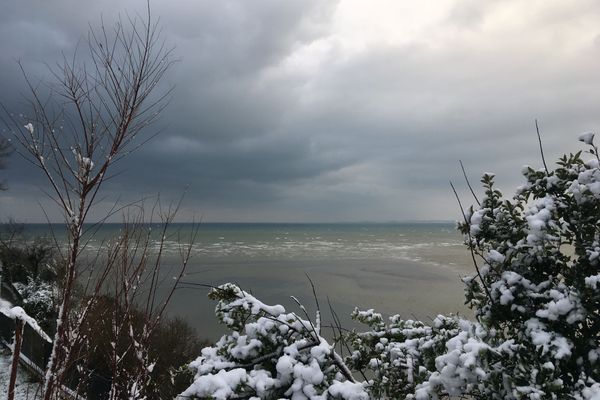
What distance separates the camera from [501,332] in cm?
354

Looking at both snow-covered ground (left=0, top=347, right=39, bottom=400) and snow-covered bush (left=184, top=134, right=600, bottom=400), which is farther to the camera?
snow-covered ground (left=0, top=347, right=39, bottom=400)

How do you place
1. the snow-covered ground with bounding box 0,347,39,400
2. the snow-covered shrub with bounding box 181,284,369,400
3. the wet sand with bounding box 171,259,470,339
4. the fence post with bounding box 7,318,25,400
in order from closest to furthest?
the fence post with bounding box 7,318,25,400, the snow-covered shrub with bounding box 181,284,369,400, the snow-covered ground with bounding box 0,347,39,400, the wet sand with bounding box 171,259,470,339

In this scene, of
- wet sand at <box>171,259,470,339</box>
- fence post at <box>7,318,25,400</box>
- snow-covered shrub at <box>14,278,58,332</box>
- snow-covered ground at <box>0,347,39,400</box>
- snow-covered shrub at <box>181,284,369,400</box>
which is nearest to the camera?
fence post at <box>7,318,25,400</box>

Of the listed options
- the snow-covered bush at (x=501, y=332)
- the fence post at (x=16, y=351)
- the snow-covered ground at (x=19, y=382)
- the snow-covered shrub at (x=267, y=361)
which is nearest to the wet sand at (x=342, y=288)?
the snow-covered ground at (x=19, y=382)

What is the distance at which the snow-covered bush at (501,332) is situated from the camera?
2.82 meters

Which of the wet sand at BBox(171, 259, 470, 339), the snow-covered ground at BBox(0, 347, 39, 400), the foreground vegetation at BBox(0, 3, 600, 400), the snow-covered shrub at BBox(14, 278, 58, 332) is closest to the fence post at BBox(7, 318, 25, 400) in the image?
the foreground vegetation at BBox(0, 3, 600, 400)

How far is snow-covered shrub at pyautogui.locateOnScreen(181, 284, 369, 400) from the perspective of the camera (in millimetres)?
2748

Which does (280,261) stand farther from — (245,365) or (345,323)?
(245,365)

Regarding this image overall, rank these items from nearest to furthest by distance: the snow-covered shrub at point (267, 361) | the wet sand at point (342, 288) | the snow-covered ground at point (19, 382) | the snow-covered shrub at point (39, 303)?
1. the snow-covered shrub at point (267, 361)
2. the snow-covered ground at point (19, 382)
3. the snow-covered shrub at point (39, 303)
4. the wet sand at point (342, 288)

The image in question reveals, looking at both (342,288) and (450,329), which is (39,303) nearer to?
(342,288)

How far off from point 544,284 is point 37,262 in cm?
3764

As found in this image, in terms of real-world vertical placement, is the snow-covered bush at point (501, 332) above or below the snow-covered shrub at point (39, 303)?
above

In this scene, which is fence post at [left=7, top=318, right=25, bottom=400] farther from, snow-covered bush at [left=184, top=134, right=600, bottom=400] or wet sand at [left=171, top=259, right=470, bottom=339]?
wet sand at [left=171, top=259, right=470, bottom=339]

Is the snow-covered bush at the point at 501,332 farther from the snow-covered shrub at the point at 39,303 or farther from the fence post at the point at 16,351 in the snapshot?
the snow-covered shrub at the point at 39,303
